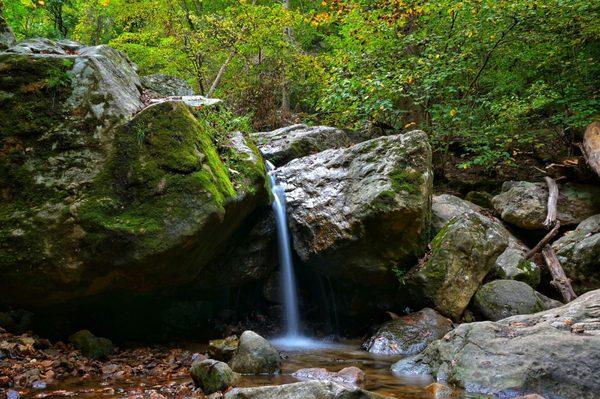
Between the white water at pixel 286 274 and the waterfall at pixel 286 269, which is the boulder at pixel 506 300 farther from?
the waterfall at pixel 286 269

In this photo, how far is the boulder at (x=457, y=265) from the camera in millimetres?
7480

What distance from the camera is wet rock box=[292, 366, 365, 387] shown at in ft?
16.1

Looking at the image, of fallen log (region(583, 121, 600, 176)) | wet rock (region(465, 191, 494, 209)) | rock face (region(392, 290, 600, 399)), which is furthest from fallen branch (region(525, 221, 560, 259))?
rock face (region(392, 290, 600, 399))

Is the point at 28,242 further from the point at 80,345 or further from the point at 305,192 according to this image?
the point at 305,192

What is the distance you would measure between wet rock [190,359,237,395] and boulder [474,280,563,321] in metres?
4.78

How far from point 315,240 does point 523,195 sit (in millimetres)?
5940

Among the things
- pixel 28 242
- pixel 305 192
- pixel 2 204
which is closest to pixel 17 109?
pixel 2 204

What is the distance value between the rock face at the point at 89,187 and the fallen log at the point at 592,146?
29.2ft

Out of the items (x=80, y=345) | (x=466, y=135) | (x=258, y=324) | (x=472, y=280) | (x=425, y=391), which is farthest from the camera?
(x=466, y=135)

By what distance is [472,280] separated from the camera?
7652 mm

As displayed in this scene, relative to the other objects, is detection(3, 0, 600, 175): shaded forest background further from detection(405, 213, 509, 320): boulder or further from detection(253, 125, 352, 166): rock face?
detection(405, 213, 509, 320): boulder

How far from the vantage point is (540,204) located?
34.1 ft

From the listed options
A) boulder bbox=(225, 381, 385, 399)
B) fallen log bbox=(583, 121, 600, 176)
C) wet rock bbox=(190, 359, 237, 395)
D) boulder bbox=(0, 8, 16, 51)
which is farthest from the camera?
fallen log bbox=(583, 121, 600, 176)

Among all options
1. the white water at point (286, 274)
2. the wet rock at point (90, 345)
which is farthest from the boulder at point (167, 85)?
the wet rock at point (90, 345)
